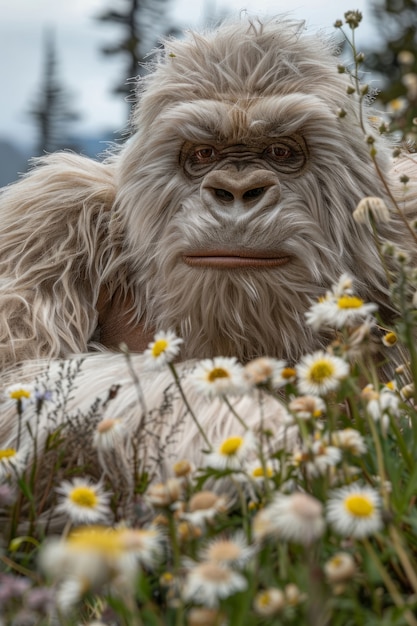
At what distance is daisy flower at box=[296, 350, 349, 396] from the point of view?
163 centimetres

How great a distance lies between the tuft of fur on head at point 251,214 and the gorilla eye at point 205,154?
24 mm

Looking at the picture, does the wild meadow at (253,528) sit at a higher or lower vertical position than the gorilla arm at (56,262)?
higher

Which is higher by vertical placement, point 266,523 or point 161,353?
point 266,523

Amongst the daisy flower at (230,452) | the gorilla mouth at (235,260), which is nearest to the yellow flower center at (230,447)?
the daisy flower at (230,452)

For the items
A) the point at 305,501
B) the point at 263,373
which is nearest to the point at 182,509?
the point at 263,373

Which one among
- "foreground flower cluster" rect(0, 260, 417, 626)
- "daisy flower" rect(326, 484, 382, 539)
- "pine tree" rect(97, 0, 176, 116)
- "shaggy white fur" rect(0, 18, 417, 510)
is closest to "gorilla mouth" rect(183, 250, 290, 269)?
"shaggy white fur" rect(0, 18, 417, 510)

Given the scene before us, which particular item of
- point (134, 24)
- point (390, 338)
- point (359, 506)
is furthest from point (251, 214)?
point (134, 24)

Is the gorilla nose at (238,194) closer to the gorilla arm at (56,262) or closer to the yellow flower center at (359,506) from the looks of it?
the gorilla arm at (56,262)

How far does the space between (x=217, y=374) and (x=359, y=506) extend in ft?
1.52

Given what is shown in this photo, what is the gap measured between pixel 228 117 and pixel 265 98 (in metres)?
0.13

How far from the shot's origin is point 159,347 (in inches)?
69.8

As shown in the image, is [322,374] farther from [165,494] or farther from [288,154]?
[288,154]

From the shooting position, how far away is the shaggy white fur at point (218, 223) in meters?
2.72

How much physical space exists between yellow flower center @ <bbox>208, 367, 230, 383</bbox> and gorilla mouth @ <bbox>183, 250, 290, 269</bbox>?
103cm
